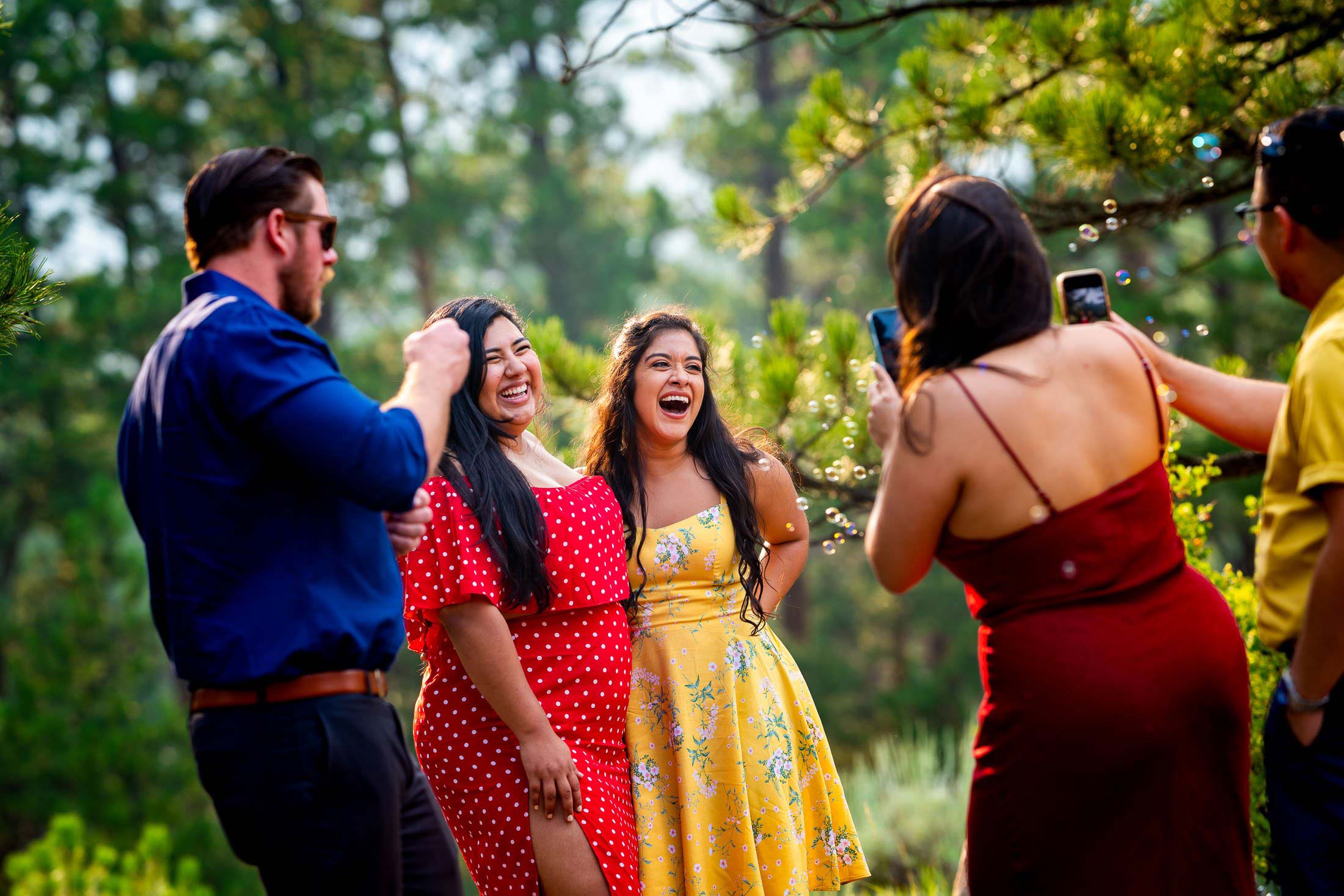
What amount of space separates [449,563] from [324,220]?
0.83 meters

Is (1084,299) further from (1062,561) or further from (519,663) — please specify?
(519,663)

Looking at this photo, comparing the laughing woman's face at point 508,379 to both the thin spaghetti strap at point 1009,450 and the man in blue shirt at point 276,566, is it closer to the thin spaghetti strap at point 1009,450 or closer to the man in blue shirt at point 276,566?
the man in blue shirt at point 276,566

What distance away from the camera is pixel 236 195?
5.86 ft

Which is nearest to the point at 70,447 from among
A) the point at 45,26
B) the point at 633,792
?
the point at 45,26

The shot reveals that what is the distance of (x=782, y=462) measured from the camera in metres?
3.08

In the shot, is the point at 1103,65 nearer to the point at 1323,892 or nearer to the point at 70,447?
the point at 1323,892

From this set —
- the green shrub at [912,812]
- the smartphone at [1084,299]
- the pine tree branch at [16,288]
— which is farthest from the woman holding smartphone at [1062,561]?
the green shrub at [912,812]

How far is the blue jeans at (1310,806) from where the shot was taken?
165 centimetres

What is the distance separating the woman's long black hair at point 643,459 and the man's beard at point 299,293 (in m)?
1.10

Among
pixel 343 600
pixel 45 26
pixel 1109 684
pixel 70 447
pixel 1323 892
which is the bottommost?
pixel 1323 892

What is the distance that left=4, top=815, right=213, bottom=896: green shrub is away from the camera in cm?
566

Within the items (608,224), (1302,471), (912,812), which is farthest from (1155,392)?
(608,224)

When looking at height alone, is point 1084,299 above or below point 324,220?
below

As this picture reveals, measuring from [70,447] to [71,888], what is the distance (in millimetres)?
6015
